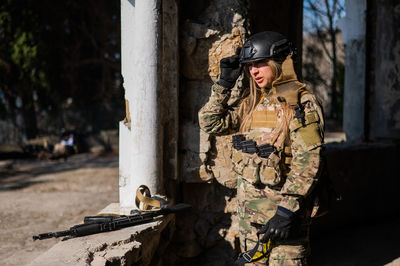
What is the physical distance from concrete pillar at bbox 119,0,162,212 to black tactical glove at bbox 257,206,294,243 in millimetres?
1251

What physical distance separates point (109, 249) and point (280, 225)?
3.48 feet

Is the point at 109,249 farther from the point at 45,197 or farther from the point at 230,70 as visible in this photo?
the point at 45,197

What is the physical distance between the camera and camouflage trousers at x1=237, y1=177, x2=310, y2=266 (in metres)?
2.26

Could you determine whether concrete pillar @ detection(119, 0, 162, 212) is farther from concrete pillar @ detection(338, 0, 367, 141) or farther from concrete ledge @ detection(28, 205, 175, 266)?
concrete pillar @ detection(338, 0, 367, 141)

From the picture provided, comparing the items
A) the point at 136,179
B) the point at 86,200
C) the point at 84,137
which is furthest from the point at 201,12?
the point at 84,137

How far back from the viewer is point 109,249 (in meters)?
2.42

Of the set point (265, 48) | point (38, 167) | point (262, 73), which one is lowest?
point (38, 167)

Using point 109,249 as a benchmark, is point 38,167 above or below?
below

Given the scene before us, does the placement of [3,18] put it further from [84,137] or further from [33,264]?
[33,264]

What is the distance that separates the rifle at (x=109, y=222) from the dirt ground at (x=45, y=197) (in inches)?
60.2

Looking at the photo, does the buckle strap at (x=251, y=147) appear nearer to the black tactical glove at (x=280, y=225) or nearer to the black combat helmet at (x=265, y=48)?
the black tactical glove at (x=280, y=225)

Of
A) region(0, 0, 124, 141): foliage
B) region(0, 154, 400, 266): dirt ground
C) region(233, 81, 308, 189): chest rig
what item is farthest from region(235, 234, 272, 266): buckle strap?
region(0, 0, 124, 141): foliage

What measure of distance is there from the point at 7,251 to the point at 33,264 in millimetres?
2200

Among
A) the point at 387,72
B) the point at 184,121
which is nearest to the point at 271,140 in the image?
the point at 184,121
